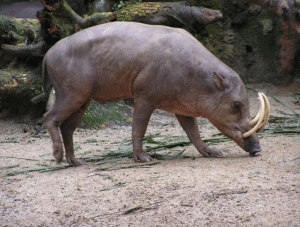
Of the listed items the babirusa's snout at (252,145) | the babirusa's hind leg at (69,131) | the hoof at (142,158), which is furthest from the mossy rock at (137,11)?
the babirusa's snout at (252,145)

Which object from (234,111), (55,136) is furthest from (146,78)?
(55,136)

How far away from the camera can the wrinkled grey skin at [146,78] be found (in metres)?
3.62

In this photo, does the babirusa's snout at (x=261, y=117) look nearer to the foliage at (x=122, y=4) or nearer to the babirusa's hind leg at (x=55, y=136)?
the babirusa's hind leg at (x=55, y=136)

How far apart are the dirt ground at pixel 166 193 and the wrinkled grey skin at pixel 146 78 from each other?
44cm

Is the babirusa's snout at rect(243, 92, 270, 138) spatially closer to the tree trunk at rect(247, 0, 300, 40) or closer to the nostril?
the nostril

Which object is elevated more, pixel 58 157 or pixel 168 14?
pixel 168 14

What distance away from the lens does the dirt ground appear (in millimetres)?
2203

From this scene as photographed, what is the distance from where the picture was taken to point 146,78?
11.8 feet

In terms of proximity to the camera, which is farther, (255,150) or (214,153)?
(214,153)

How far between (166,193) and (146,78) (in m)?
1.45

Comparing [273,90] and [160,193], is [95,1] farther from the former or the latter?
[160,193]

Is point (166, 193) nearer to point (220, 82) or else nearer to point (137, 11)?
point (220, 82)

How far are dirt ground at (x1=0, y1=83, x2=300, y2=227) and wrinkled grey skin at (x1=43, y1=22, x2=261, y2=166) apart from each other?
440mm

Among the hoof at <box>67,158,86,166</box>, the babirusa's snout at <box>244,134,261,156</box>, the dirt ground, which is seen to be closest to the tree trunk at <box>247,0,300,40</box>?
the dirt ground
